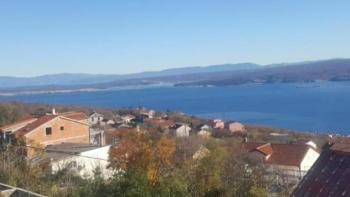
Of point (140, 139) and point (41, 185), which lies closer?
point (41, 185)

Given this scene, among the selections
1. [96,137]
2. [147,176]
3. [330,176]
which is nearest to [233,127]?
[96,137]

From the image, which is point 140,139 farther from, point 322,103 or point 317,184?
point 322,103

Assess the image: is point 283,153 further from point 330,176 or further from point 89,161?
point 330,176

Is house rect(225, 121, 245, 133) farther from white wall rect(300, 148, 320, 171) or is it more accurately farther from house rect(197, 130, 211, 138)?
white wall rect(300, 148, 320, 171)

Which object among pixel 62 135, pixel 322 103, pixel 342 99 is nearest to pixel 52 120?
pixel 62 135

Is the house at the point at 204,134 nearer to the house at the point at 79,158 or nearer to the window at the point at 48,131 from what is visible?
the window at the point at 48,131

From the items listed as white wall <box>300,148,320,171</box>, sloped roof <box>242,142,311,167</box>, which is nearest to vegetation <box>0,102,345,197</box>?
sloped roof <box>242,142,311,167</box>
